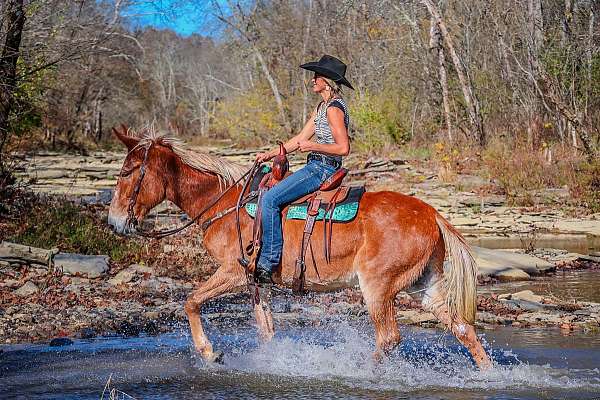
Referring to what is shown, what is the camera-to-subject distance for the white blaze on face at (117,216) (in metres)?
8.27

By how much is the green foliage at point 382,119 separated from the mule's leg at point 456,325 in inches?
905

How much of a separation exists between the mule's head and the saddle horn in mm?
1218

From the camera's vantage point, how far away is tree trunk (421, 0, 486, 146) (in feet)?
90.1

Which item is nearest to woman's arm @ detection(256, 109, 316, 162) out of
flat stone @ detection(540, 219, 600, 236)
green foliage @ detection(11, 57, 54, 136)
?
green foliage @ detection(11, 57, 54, 136)

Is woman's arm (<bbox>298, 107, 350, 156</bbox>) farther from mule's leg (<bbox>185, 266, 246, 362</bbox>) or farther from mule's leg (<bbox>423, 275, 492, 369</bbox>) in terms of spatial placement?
mule's leg (<bbox>423, 275, 492, 369</bbox>)

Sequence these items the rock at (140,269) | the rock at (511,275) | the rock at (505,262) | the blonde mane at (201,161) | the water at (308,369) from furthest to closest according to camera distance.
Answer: the rock at (505,262) → the rock at (511,275) → the rock at (140,269) → the blonde mane at (201,161) → the water at (308,369)

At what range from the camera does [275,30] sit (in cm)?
4212

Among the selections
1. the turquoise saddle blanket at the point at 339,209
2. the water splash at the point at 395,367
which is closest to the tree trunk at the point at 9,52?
the turquoise saddle blanket at the point at 339,209

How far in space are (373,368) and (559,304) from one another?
4.34 meters

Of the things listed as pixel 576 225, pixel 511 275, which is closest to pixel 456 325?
pixel 511 275

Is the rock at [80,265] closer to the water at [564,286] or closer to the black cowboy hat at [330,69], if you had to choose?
the water at [564,286]

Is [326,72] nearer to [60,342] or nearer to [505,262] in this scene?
[60,342]

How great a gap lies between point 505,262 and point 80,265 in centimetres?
733

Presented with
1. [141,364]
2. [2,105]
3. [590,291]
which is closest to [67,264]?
[2,105]
